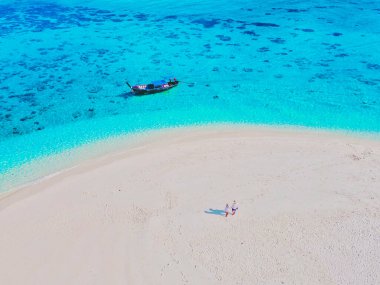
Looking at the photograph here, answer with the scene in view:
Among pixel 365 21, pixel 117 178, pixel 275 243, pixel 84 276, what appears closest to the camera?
pixel 84 276

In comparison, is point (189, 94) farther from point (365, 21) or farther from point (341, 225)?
point (365, 21)

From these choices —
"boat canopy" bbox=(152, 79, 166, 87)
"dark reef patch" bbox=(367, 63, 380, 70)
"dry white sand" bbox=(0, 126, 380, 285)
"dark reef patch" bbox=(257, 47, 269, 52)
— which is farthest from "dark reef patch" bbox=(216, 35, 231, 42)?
"dry white sand" bbox=(0, 126, 380, 285)

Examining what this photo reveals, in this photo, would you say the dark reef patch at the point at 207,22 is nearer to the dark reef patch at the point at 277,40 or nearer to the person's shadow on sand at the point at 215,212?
the dark reef patch at the point at 277,40

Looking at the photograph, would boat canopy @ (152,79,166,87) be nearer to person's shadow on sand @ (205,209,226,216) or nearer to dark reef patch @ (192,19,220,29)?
person's shadow on sand @ (205,209,226,216)

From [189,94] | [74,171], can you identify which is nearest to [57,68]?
[189,94]

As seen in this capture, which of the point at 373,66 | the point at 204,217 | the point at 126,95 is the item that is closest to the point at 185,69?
the point at 126,95

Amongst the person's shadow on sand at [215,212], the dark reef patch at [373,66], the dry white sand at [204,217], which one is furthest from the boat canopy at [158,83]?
the dark reef patch at [373,66]

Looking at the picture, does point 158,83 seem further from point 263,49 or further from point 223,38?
point 223,38
